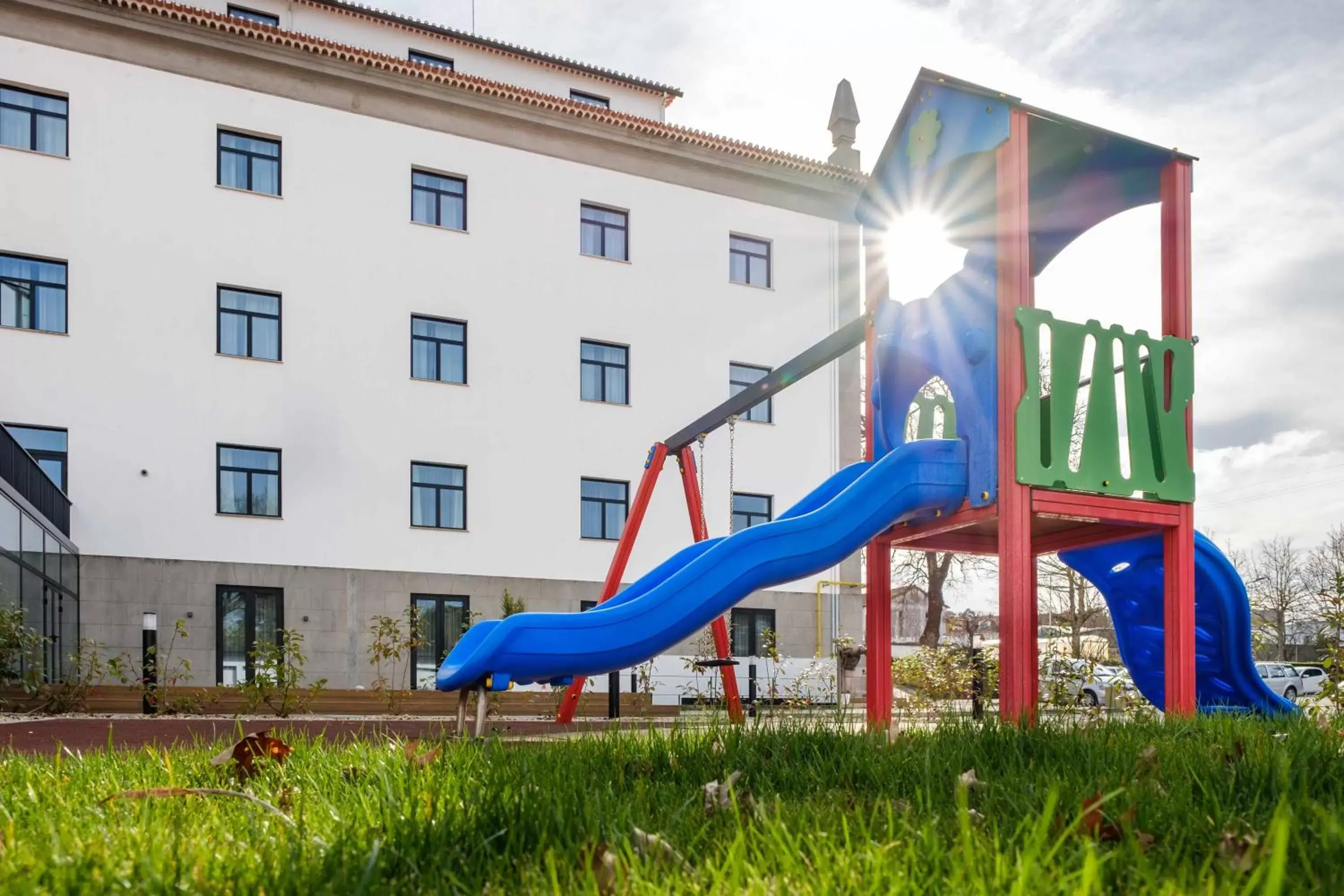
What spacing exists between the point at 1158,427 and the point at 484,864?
6.25 meters

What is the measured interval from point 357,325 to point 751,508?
9284 millimetres

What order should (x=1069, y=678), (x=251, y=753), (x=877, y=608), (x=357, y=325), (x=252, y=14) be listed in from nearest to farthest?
(x=251, y=753) < (x=877, y=608) < (x=1069, y=678) < (x=357, y=325) < (x=252, y=14)

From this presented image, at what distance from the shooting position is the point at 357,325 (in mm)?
21172

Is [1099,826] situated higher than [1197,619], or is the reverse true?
[1099,826]

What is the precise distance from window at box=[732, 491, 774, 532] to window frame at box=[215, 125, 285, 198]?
1123 cm

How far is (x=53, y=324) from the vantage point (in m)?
19.1

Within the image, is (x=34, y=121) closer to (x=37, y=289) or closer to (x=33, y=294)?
(x=37, y=289)

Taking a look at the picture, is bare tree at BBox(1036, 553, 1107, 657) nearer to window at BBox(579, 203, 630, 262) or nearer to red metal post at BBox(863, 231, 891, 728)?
window at BBox(579, 203, 630, 262)

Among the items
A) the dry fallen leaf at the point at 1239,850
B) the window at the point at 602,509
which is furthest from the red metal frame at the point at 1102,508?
the window at the point at 602,509

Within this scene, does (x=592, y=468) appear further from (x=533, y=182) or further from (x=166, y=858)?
(x=166, y=858)

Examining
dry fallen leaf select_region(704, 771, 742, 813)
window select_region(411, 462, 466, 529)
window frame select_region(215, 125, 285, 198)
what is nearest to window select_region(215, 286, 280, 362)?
window frame select_region(215, 125, 285, 198)

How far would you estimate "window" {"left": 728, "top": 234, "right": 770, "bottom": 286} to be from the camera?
993 inches

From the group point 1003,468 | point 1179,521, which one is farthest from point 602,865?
point 1179,521

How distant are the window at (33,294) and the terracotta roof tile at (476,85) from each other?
15.9 feet
